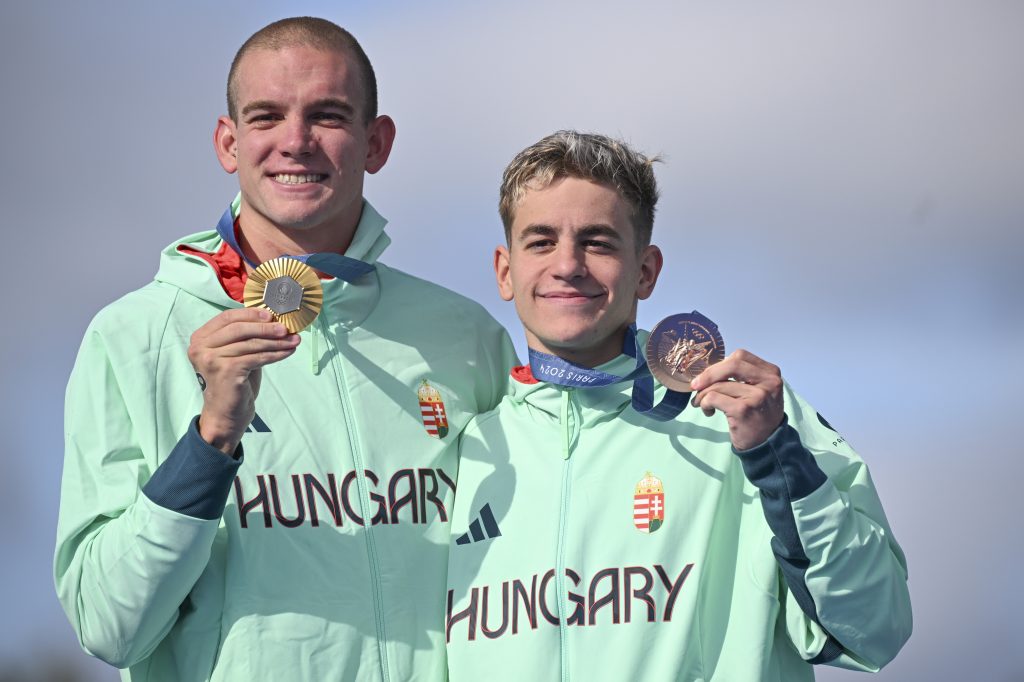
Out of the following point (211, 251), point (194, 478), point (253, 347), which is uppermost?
point (211, 251)

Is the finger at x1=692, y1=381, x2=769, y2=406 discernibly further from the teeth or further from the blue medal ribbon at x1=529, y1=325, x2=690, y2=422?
the teeth

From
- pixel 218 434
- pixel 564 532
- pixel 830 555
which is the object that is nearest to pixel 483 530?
pixel 564 532

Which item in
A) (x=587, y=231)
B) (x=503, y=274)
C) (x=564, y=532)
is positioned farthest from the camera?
(x=503, y=274)

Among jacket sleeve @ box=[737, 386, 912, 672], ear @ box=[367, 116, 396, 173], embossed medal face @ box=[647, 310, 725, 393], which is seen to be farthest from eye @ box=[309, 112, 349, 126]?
jacket sleeve @ box=[737, 386, 912, 672]

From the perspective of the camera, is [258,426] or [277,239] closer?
[258,426]

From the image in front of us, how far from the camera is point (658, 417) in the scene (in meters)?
5.76

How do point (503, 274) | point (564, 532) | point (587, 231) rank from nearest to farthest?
point (564, 532) → point (587, 231) → point (503, 274)

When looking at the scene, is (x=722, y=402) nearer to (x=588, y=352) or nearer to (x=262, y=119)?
(x=588, y=352)

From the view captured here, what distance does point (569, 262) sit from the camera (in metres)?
5.85

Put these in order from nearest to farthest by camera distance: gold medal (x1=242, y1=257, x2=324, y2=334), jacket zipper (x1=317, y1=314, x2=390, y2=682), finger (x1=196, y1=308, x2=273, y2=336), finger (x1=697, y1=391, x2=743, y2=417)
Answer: finger (x1=697, y1=391, x2=743, y2=417), finger (x1=196, y1=308, x2=273, y2=336), gold medal (x1=242, y1=257, x2=324, y2=334), jacket zipper (x1=317, y1=314, x2=390, y2=682)

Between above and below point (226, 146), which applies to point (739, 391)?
below

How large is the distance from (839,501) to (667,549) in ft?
2.49

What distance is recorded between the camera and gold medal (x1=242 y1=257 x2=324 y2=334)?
5.45m

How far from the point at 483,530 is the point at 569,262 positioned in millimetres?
1121
